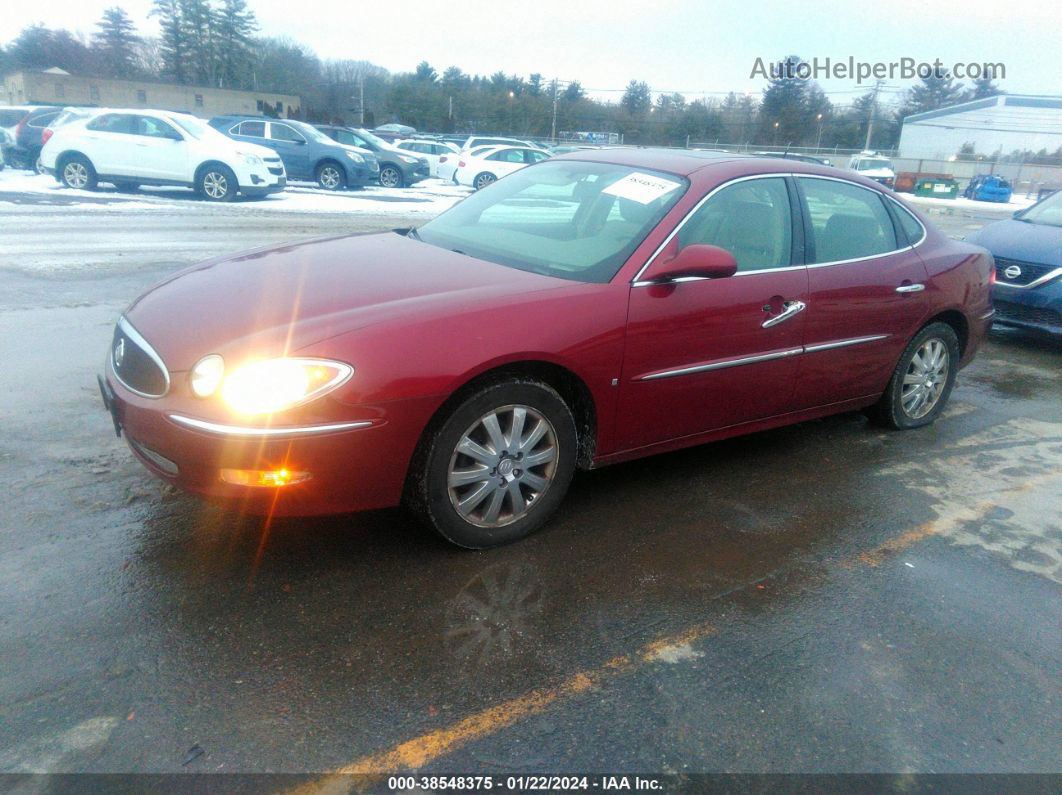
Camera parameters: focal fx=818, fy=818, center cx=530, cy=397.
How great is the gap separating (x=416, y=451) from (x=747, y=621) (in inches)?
55.3

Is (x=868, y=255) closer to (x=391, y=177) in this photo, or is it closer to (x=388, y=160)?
(x=388, y=160)

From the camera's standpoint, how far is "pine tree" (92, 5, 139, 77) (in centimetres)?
8719

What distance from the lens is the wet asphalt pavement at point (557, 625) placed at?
2.37m

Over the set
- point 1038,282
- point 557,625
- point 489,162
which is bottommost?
point 557,625

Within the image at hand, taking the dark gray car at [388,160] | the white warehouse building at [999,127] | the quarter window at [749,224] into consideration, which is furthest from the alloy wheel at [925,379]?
the white warehouse building at [999,127]

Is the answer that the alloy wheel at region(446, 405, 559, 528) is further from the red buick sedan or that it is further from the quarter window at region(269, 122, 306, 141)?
the quarter window at region(269, 122, 306, 141)

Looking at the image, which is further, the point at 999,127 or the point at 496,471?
the point at 999,127

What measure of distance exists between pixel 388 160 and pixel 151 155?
27.2 ft

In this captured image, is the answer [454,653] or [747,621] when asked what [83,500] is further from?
[747,621]

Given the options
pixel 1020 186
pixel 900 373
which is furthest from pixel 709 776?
pixel 1020 186

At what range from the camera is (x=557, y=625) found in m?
2.94

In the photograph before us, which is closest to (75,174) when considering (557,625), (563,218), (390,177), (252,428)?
(390,177)

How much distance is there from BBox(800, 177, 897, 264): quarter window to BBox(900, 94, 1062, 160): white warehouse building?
242ft

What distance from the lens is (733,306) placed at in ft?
12.8
